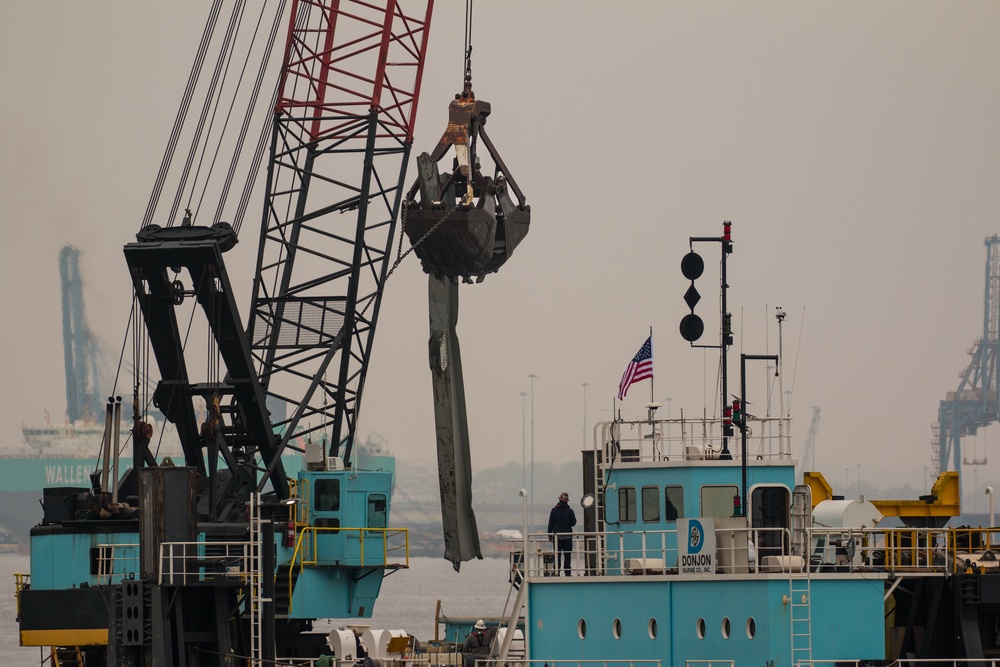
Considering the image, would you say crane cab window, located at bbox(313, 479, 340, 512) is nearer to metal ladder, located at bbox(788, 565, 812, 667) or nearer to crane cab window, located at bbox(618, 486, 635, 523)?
crane cab window, located at bbox(618, 486, 635, 523)

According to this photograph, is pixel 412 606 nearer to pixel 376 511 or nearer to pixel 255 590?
pixel 376 511

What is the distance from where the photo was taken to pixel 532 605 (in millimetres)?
34188

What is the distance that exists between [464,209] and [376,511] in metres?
12.3

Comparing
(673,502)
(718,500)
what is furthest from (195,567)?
(718,500)

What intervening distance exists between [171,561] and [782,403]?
1386cm

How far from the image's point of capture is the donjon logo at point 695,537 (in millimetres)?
32375

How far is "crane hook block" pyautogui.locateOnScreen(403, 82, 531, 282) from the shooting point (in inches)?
1690

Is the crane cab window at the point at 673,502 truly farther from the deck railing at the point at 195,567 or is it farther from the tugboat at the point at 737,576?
the deck railing at the point at 195,567

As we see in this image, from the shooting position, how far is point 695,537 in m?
32.5

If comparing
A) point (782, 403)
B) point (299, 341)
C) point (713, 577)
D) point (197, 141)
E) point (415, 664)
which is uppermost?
point (197, 141)

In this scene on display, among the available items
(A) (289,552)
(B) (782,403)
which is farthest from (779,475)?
(A) (289,552)

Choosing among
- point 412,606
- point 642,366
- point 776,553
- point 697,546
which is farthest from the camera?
point 412,606

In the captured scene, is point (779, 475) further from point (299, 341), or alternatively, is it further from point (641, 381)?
point (299, 341)

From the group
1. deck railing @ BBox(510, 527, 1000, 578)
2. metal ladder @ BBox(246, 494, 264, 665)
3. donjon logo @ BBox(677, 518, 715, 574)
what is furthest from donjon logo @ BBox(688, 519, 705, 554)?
metal ladder @ BBox(246, 494, 264, 665)
